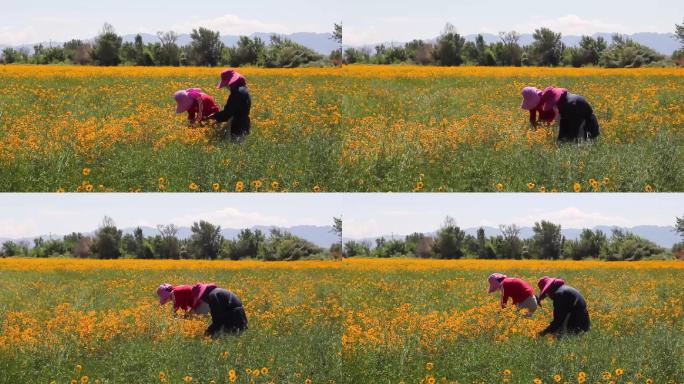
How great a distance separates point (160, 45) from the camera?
1206 cm

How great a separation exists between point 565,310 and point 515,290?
69 centimetres

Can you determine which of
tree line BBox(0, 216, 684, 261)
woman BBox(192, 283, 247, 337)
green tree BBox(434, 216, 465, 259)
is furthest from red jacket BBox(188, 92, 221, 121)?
green tree BBox(434, 216, 465, 259)

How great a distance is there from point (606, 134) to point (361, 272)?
356cm

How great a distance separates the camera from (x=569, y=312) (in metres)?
10.8

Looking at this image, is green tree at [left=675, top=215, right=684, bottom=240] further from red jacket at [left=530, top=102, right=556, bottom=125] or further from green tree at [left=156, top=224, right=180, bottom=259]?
green tree at [left=156, top=224, right=180, bottom=259]

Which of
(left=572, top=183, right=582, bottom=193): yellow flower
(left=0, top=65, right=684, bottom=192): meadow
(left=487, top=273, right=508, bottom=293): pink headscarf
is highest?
(left=0, top=65, right=684, bottom=192): meadow

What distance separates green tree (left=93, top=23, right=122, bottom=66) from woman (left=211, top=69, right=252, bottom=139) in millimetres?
1859

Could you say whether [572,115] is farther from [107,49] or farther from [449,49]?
[107,49]

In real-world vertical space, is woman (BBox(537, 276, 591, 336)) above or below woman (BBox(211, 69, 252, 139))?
below

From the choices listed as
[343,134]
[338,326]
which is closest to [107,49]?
[343,134]

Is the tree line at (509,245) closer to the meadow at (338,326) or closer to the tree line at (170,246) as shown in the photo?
the meadow at (338,326)

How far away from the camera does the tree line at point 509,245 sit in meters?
11.3

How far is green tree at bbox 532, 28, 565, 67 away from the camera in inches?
458

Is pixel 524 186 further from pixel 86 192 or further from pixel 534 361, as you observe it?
pixel 86 192
